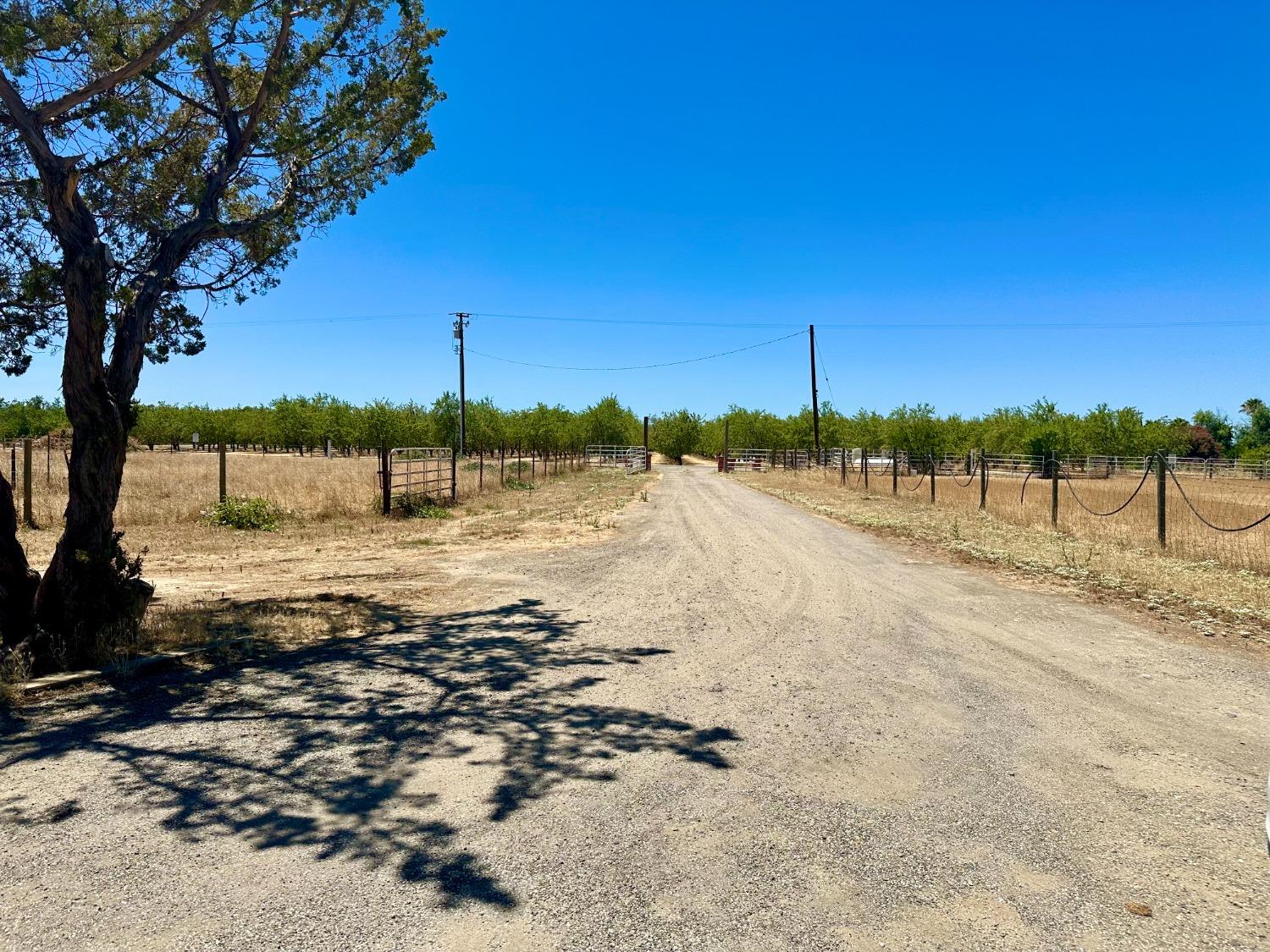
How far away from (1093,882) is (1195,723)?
2626mm

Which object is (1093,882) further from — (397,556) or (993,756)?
(397,556)

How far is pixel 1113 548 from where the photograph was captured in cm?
1277

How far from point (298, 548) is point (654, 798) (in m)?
11.7

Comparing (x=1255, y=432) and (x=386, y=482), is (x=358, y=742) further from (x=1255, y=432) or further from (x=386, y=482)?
(x=1255, y=432)

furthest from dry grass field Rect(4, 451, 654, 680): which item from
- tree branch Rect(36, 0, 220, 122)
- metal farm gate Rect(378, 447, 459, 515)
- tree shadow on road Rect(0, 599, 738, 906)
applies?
tree branch Rect(36, 0, 220, 122)

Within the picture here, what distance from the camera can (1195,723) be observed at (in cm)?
488

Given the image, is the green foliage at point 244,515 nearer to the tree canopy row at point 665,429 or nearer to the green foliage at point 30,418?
the tree canopy row at point 665,429

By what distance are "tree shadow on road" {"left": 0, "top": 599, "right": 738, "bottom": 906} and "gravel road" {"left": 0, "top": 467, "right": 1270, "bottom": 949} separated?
0.08 ft

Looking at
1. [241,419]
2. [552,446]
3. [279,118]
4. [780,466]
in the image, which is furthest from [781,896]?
[241,419]

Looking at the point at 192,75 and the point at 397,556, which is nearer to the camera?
the point at 192,75

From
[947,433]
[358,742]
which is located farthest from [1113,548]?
[947,433]

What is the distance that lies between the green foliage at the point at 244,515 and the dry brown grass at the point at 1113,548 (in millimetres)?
13506

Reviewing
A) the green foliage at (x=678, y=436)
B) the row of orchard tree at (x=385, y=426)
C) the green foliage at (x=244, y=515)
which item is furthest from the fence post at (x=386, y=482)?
the green foliage at (x=678, y=436)

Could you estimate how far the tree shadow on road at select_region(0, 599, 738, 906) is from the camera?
341 centimetres
